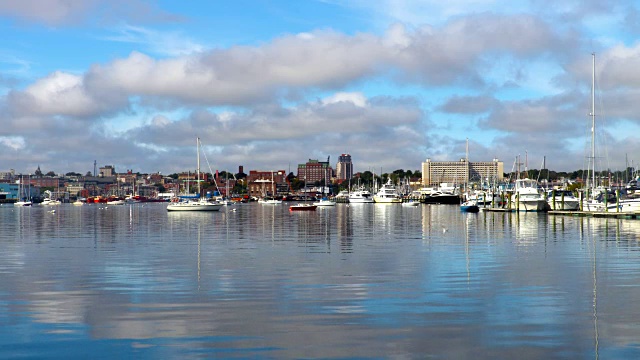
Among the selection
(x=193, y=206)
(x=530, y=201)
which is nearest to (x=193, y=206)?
(x=193, y=206)

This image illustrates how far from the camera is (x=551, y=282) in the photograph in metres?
26.3

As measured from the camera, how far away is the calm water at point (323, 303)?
625 inches

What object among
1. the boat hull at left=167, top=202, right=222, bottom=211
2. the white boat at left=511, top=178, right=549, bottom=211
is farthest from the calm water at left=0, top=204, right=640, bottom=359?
the boat hull at left=167, top=202, right=222, bottom=211

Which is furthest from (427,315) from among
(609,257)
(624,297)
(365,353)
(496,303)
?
(609,257)

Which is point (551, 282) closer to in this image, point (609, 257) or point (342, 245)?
point (609, 257)

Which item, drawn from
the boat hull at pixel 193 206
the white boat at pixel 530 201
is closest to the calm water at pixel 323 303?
the white boat at pixel 530 201

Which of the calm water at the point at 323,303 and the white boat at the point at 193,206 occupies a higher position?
the white boat at the point at 193,206

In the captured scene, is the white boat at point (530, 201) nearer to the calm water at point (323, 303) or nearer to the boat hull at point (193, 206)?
the boat hull at point (193, 206)

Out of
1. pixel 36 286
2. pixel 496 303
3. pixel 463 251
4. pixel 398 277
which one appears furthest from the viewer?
pixel 463 251

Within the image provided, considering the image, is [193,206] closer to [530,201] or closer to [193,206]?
[193,206]

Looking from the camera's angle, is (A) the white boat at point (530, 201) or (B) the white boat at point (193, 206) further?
(B) the white boat at point (193, 206)

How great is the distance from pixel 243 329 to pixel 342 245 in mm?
27742

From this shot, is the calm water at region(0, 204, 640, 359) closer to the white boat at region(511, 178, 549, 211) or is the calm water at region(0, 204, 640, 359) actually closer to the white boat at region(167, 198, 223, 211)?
the white boat at region(511, 178, 549, 211)

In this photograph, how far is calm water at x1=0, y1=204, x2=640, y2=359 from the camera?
15.9 metres
